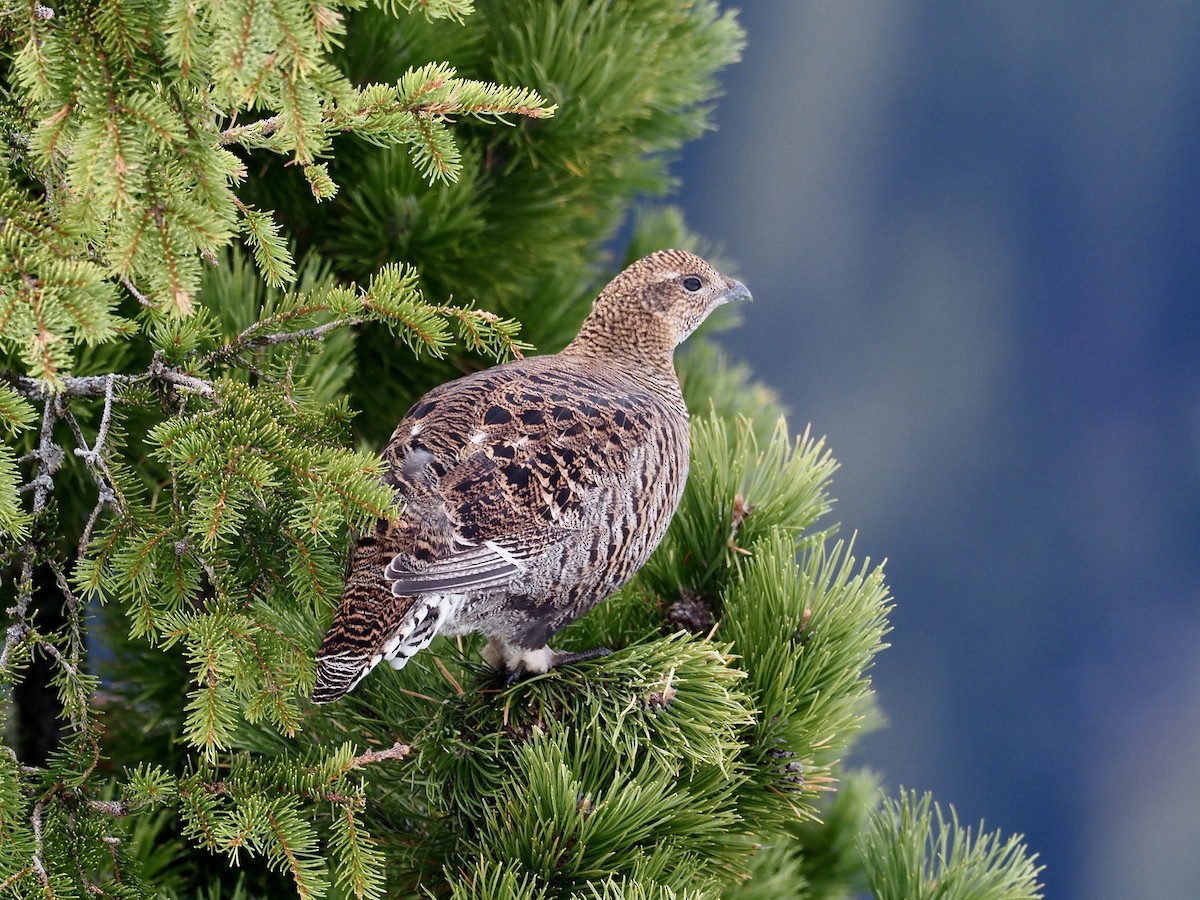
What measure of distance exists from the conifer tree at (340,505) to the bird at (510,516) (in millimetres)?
48

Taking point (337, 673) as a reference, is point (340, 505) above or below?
above

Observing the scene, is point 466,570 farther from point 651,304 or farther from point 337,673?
point 651,304

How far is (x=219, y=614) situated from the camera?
90 cm

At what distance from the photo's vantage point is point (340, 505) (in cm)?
86

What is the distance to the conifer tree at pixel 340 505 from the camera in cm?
76

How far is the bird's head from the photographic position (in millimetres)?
1458

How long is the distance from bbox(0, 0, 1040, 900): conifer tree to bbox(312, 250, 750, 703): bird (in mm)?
48

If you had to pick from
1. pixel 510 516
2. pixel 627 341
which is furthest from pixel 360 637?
pixel 627 341

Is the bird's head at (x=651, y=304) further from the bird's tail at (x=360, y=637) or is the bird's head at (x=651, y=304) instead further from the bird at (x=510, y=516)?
the bird's tail at (x=360, y=637)

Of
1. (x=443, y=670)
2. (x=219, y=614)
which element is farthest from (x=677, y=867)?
(x=219, y=614)

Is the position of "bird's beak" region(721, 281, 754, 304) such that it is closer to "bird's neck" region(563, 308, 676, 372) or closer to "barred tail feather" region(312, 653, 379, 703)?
"bird's neck" region(563, 308, 676, 372)

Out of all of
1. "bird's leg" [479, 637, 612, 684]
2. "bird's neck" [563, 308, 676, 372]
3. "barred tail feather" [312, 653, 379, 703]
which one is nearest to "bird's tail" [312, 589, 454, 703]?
"barred tail feather" [312, 653, 379, 703]

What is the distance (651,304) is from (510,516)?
18.7 inches

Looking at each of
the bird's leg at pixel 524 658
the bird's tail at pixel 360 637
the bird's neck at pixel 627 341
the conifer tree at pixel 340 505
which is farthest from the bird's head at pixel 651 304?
the bird's tail at pixel 360 637
